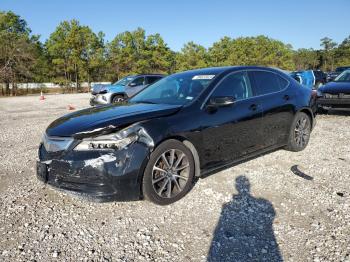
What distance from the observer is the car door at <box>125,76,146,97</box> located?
14336 millimetres

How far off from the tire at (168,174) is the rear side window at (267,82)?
1.82 metres

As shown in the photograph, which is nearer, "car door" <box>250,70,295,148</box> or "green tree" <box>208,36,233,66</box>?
"car door" <box>250,70,295,148</box>

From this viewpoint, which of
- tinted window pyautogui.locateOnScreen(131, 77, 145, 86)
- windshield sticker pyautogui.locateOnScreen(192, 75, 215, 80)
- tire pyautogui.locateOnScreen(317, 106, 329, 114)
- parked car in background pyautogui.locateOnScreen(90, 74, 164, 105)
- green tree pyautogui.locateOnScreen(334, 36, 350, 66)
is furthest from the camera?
green tree pyautogui.locateOnScreen(334, 36, 350, 66)

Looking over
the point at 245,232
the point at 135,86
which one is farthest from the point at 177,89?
the point at 135,86

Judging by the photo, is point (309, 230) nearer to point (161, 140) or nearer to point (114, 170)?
point (161, 140)

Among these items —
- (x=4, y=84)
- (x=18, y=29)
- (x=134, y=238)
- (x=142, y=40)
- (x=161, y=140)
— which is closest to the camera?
(x=134, y=238)

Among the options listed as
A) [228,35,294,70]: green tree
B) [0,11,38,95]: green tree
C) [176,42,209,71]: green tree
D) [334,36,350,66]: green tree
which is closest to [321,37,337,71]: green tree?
[334,36,350,66]: green tree

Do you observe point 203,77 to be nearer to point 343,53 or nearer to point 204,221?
point 204,221

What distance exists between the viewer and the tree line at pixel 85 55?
1388 inches

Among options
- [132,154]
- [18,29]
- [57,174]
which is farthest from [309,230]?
[18,29]

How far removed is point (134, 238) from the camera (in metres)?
2.99

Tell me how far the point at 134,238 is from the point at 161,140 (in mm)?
1082

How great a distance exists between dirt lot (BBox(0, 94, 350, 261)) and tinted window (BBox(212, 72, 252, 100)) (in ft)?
3.79

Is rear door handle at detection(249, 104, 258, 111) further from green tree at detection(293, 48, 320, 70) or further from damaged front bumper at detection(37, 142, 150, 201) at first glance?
green tree at detection(293, 48, 320, 70)
